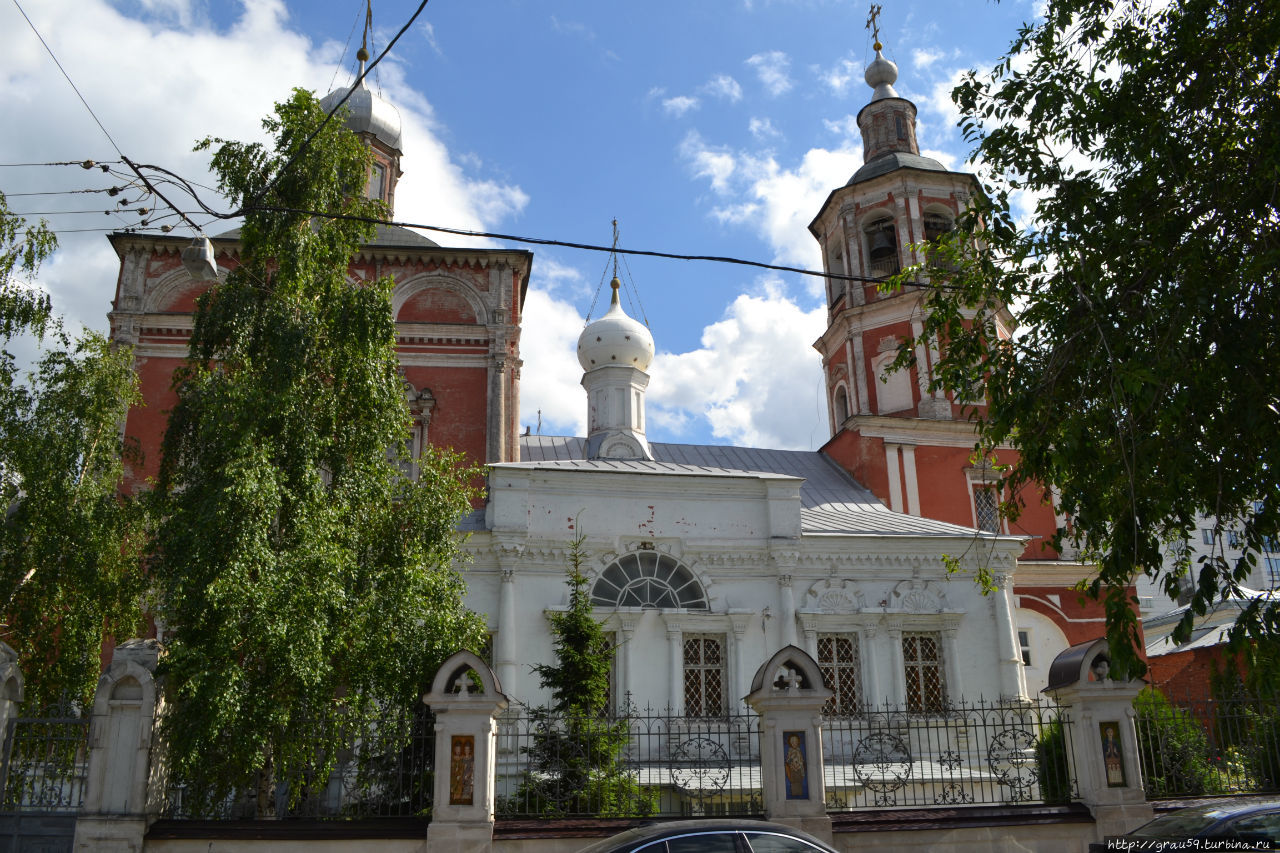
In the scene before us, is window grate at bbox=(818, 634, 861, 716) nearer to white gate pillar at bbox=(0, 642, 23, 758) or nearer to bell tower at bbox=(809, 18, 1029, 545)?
bell tower at bbox=(809, 18, 1029, 545)

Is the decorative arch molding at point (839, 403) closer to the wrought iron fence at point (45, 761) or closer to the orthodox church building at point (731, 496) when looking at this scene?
the orthodox church building at point (731, 496)

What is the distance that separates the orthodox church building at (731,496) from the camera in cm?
1633

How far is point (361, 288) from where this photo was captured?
1177 cm

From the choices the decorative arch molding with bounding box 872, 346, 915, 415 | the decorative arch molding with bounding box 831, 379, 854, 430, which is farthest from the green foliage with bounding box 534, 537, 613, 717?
the decorative arch molding with bounding box 831, 379, 854, 430

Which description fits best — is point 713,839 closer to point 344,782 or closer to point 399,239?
point 344,782

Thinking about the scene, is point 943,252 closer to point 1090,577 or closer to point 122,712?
point 122,712

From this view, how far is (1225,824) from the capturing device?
7719mm

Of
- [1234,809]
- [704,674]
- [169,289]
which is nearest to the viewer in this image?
[1234,809]

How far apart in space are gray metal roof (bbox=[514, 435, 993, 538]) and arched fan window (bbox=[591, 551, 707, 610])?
1.58 m

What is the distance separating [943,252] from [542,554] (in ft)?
28.6

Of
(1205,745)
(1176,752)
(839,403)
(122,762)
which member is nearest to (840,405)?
(839,403)

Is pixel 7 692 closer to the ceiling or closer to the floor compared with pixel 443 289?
closer to the floor

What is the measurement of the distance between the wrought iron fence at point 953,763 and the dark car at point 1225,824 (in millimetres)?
1513

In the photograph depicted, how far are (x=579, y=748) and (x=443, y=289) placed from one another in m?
12.8
